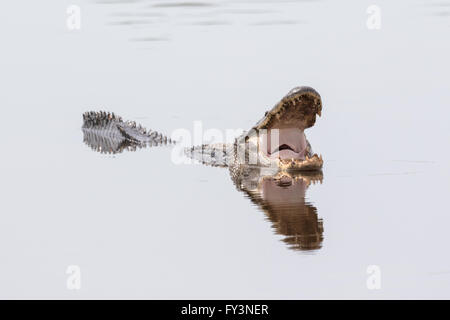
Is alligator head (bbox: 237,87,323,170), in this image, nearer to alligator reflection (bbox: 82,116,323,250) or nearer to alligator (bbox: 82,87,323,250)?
alligator (bbox: 82,87,323,250)

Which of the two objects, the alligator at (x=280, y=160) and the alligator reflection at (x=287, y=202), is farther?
the alligator at (x=280, y=160)

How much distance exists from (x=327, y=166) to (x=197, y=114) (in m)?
4.53

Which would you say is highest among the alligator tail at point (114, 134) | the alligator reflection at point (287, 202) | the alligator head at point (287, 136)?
the alligator tail at point (114, 134)

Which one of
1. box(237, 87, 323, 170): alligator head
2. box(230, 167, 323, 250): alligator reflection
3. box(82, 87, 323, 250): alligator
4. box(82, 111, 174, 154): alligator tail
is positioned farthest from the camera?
box(82, 111, 174, 154): alligator tail

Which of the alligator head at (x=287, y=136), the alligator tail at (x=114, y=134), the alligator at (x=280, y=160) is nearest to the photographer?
the alligator at (x=280, y=160)

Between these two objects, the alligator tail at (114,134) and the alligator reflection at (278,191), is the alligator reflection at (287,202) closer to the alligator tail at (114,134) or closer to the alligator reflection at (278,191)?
the alligator reflection at (278,191)

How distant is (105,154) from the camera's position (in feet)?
46.5

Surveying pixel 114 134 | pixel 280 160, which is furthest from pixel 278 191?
pixel 114 134

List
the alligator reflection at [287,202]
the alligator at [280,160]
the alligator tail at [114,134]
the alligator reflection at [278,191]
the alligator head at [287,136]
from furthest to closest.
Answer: the alligator tail at [114,134] → the alligator head at [287,136] → the alligator at [280,160] → the alligator reflection at [278,191] → the alligator reflection at [287,202]

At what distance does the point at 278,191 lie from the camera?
10883 millimetres

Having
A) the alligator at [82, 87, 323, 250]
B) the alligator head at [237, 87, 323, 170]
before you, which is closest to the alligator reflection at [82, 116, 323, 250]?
the alligator at [82, 87, 323, 250]

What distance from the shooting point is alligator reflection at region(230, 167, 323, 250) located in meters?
8.68

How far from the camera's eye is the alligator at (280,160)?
382 inches

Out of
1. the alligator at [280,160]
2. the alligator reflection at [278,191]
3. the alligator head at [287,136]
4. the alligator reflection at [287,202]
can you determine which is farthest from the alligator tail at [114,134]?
the alligator reflection at [287,202]
